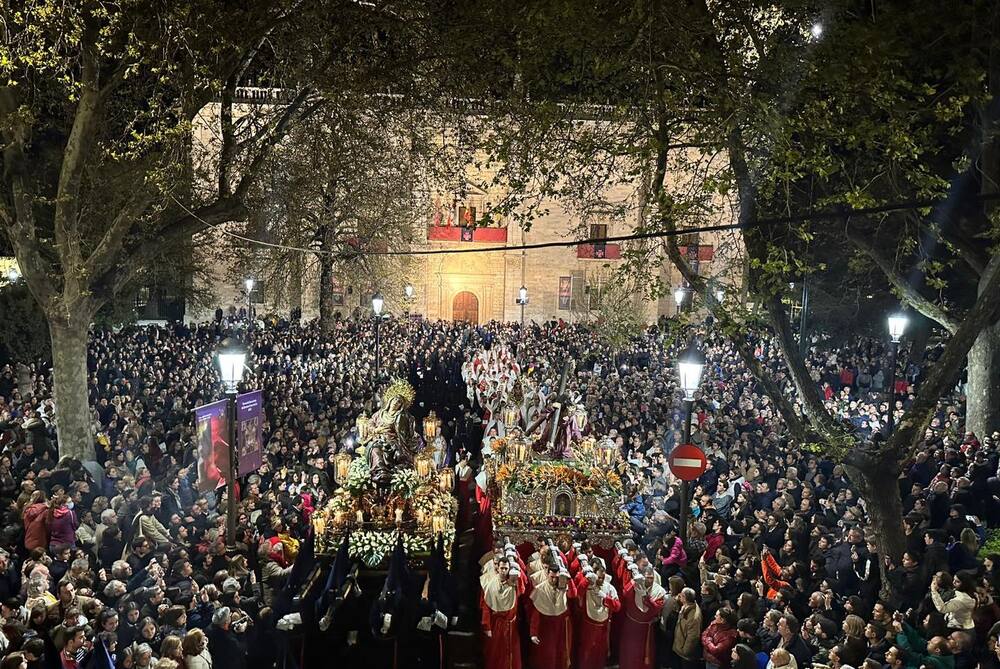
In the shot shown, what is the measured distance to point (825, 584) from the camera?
381 inches

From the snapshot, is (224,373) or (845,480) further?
(845,480)

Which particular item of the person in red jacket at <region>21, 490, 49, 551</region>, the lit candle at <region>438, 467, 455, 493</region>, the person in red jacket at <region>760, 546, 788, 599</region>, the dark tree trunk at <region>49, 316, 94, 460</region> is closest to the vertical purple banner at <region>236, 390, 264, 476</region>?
the person in red jacket at <region>21, 490, 49, 551</region>

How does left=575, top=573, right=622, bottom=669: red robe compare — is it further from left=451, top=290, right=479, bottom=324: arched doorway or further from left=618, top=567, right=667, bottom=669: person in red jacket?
left=451, top=290, right=479, bottom=324: arched doorway

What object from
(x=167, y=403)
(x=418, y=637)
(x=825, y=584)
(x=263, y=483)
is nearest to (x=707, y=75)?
(x=825, y=584)

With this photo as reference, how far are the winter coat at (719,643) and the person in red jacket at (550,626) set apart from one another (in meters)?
1.76

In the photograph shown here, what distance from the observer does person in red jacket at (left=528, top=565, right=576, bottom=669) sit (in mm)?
10461

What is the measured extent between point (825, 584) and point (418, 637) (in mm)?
4652

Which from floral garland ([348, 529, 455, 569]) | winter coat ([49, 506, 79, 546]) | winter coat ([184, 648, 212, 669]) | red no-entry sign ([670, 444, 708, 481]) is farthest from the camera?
floral garland ([348, 529, 455, 569])

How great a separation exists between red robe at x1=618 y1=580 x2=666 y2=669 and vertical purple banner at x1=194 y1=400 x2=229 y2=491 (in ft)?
19.8

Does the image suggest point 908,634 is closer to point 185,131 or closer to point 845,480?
point 845,480

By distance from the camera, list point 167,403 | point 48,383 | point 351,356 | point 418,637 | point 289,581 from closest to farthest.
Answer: point 418,637 → point 289,581 → point 167,403 → point 48,383 → point 351,356

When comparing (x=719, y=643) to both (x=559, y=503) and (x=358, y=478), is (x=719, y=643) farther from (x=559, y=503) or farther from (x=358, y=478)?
(x=358, y=478)

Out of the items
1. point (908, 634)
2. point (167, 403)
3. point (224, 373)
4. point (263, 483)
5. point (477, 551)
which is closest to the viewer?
point (908, 634)

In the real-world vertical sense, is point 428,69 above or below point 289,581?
above
